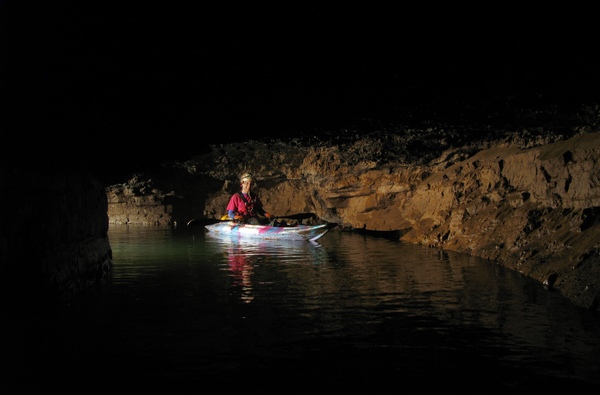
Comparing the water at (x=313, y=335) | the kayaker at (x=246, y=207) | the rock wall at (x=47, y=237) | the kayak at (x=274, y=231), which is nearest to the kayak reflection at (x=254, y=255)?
the water at (x=313, y=335)

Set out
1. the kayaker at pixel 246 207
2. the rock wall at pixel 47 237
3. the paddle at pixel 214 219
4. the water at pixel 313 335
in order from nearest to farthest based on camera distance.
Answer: the water at pixel 313 335 → the rock wall at pixel 47 237 → the kayaker at pixel 246 207 → the paddle at pixel 214 219

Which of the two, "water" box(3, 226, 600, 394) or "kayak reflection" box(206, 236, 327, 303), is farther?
"kayak reflection" box(206, 236, 327, 303)

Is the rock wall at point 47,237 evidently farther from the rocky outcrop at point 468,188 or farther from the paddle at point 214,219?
the paddle at point 214,219

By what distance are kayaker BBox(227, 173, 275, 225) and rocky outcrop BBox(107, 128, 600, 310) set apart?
109cm

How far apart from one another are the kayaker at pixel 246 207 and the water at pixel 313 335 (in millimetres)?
9985

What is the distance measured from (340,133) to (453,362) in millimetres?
5555

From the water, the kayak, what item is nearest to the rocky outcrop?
the water

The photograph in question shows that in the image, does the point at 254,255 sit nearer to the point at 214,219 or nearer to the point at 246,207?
the point at 246,207

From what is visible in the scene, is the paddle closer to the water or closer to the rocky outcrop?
the rocky outcrop

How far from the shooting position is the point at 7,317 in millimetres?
6371

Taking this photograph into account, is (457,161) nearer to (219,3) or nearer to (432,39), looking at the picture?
(432,39)

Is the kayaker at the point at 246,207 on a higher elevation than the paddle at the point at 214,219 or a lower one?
higher

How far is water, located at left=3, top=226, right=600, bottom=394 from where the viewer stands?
4.37m

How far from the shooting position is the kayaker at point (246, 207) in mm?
20031
